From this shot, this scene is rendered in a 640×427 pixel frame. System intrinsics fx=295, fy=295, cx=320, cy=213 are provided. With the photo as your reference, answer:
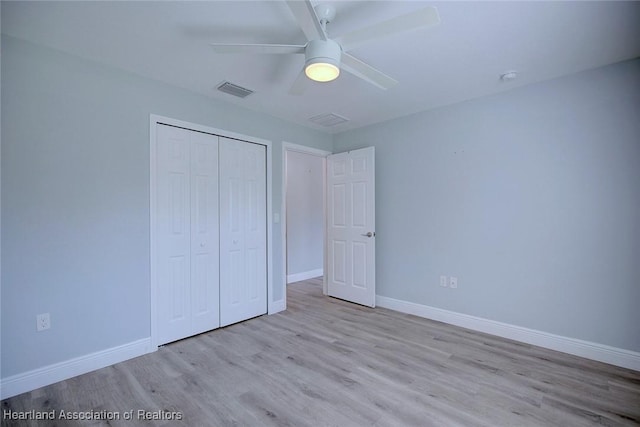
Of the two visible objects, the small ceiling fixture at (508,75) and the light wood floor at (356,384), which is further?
the small ceiling fixture at (508,75)

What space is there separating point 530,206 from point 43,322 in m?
4.12

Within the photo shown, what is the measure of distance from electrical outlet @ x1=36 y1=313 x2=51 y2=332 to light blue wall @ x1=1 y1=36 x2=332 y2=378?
3 cm

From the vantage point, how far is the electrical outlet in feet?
6.93

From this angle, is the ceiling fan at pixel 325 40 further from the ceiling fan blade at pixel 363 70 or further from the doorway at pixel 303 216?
the doorway at pixel 303 216

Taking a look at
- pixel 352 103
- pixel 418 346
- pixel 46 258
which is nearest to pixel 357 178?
pixel 352 103

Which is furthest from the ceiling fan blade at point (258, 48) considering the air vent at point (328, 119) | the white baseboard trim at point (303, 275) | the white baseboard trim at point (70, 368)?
the white baseboard trim at point (303, 275)

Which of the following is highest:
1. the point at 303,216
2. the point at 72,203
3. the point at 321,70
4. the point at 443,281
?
the point at 321,70

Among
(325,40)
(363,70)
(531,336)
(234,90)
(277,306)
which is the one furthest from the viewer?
(277,306)

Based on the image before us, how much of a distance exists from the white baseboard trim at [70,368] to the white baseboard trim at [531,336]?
281cm

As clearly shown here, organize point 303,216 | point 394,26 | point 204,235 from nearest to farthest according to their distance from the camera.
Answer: point 394,26 < point 204,235 < point 303,216

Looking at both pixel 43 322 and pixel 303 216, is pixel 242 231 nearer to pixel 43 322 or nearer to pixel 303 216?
pixel 43 322

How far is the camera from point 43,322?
2.13 meters

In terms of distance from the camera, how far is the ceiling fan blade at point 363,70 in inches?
72.7

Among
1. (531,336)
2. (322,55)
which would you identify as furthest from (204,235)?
(531,336)
